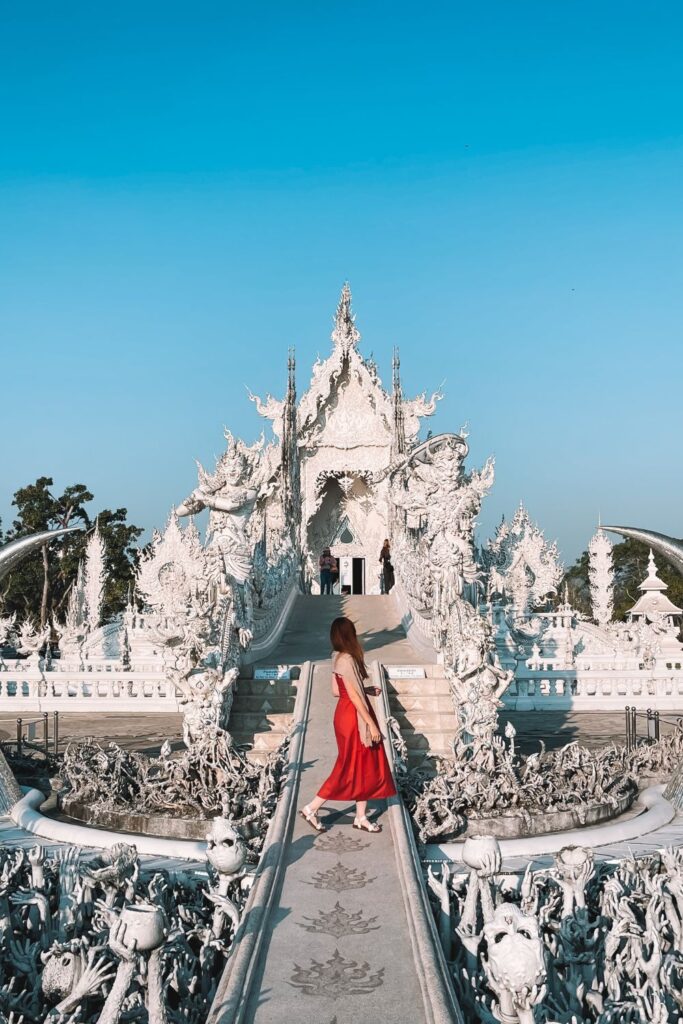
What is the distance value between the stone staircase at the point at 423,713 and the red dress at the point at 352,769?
8.27 feet

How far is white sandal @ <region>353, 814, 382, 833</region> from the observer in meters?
5.68

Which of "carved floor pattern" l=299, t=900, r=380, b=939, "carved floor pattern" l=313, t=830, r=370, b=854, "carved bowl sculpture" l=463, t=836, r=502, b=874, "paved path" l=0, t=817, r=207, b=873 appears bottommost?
"paved path" l=0, t=817, r=207, b=873

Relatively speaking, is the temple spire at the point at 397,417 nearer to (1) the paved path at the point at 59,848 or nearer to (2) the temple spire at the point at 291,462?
(2) the temple spire at the point at 291,462

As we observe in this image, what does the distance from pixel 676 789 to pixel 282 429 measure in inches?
726

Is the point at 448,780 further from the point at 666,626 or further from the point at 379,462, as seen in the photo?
the point at 379,462

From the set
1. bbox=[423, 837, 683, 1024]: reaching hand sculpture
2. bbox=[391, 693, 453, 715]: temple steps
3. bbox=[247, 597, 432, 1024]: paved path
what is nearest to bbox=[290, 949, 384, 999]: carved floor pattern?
bbox=[247, 597, 432, 1024]: paved path

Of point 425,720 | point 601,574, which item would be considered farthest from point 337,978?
point 601,574

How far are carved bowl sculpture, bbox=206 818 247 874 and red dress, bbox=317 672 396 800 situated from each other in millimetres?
729

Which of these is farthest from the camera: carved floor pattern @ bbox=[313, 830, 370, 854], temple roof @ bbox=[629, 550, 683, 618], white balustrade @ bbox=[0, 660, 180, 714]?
temple roof @ bbox=[629, 550, 683, 618]

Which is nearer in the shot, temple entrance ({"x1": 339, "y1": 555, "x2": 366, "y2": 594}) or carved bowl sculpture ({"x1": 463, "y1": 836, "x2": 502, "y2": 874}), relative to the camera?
carved bowl sculpture ({"x1": 463, "y1": 836, "x2": 502, "y2": 874})

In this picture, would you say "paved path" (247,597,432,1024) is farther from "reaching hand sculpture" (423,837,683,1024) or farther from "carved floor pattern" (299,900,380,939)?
"reaching hand sculpture" (423,837,683,1024)

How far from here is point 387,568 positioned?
2264 cm

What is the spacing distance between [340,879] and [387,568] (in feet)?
58.0

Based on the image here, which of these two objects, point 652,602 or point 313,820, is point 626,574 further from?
point 313,820
